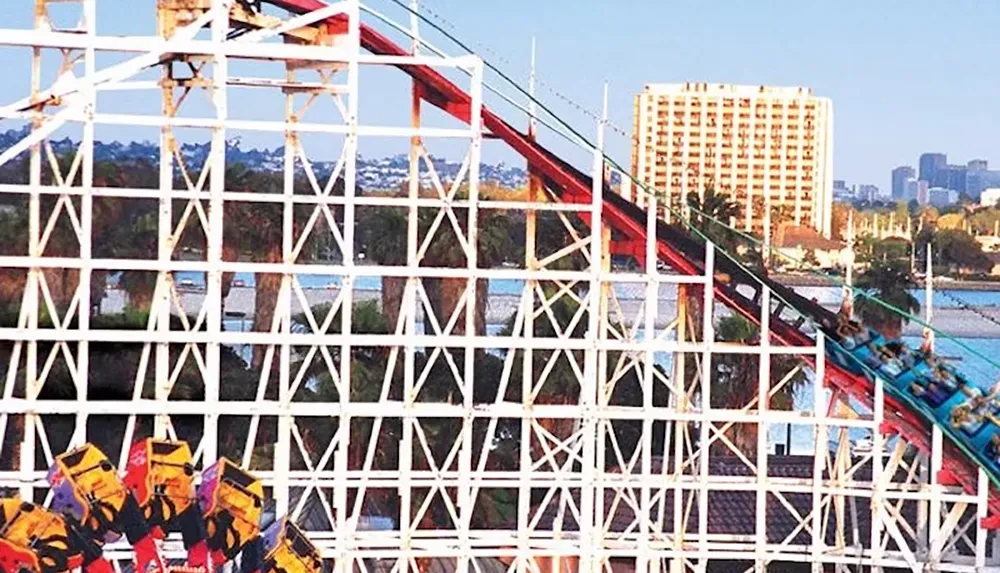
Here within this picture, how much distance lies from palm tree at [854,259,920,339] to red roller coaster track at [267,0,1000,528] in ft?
46.3

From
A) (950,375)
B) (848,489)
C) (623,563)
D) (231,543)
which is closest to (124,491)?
(231,543)

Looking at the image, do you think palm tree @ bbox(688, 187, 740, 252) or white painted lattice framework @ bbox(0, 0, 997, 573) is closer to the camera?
white painted lattice framework @ bbox(0, 0, 997, 573)

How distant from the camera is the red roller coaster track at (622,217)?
50.1 feet

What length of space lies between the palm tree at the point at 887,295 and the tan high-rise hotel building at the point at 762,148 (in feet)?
37.8

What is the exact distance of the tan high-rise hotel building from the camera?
153 ft

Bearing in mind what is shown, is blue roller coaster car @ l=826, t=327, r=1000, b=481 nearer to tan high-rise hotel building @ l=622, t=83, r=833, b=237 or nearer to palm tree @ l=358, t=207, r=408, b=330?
palm tree @ l=358, t=207, r=408, b=330

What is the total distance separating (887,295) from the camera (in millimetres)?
31500

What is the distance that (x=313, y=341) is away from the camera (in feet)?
47.9

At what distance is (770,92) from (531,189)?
34.9m

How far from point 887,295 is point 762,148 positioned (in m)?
17.3

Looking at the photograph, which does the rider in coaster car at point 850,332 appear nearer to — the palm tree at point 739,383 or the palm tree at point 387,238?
the palm tree at point 739,383

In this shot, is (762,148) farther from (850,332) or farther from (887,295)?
(850,332)

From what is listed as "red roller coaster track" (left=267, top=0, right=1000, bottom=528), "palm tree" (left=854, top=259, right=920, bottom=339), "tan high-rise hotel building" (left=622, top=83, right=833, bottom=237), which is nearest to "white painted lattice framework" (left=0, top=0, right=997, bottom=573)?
"red roller coaster track" (left=267, top=0, right=1000, bottom=528)

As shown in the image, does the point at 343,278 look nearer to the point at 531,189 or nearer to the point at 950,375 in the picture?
the point at 531,189
